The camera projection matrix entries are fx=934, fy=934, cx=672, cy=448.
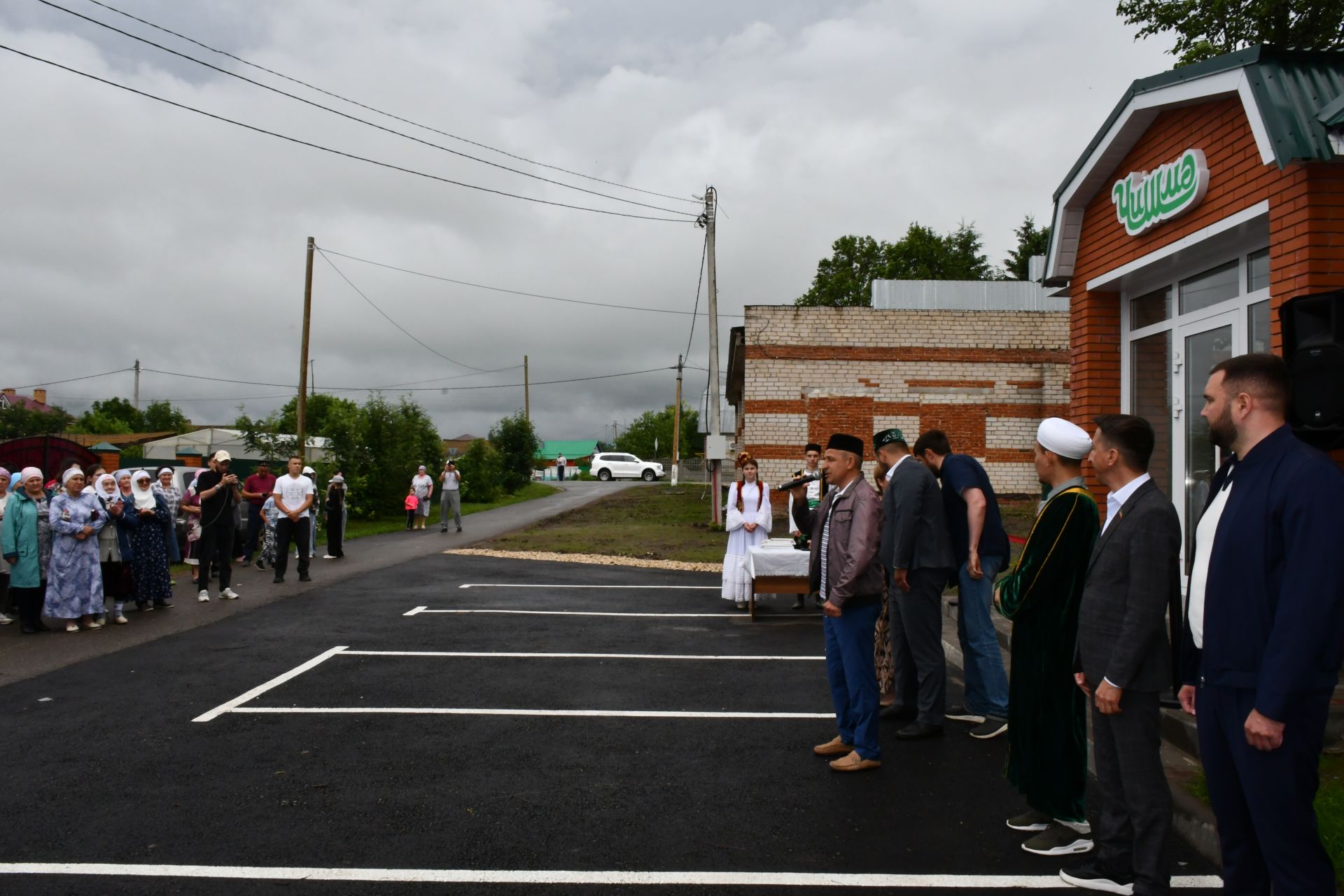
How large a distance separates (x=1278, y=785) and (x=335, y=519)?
17162 mm

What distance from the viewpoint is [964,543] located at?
6.20 meters

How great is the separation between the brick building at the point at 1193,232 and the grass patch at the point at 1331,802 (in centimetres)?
283

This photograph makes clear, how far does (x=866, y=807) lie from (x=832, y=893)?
39.6 inches

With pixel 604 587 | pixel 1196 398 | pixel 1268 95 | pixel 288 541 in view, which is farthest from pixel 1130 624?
pixel 288 541

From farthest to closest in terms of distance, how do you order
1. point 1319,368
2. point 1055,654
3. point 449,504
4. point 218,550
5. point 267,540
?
point 449,504 → point 267,540 → point 218,550 → point 1319,368 → point 1055,654

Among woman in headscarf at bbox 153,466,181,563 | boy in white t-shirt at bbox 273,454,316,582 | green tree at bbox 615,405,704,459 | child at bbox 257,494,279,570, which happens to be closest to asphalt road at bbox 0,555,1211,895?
boy in white t-shirt at bbox 273,454,316,582

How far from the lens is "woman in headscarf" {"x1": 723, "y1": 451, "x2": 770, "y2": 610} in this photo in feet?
36.8

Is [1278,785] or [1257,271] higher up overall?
[1257,271]

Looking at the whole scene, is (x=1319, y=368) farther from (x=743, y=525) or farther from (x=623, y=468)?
(x=623, y=468)

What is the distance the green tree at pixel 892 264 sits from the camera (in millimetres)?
51438

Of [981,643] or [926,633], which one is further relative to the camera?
[981,643]

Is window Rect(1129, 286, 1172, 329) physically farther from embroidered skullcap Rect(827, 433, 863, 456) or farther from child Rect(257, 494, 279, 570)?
child Rect(257, 494, 279, 570)

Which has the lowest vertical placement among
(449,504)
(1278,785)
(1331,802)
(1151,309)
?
(1331,802)

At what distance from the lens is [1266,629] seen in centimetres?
288
